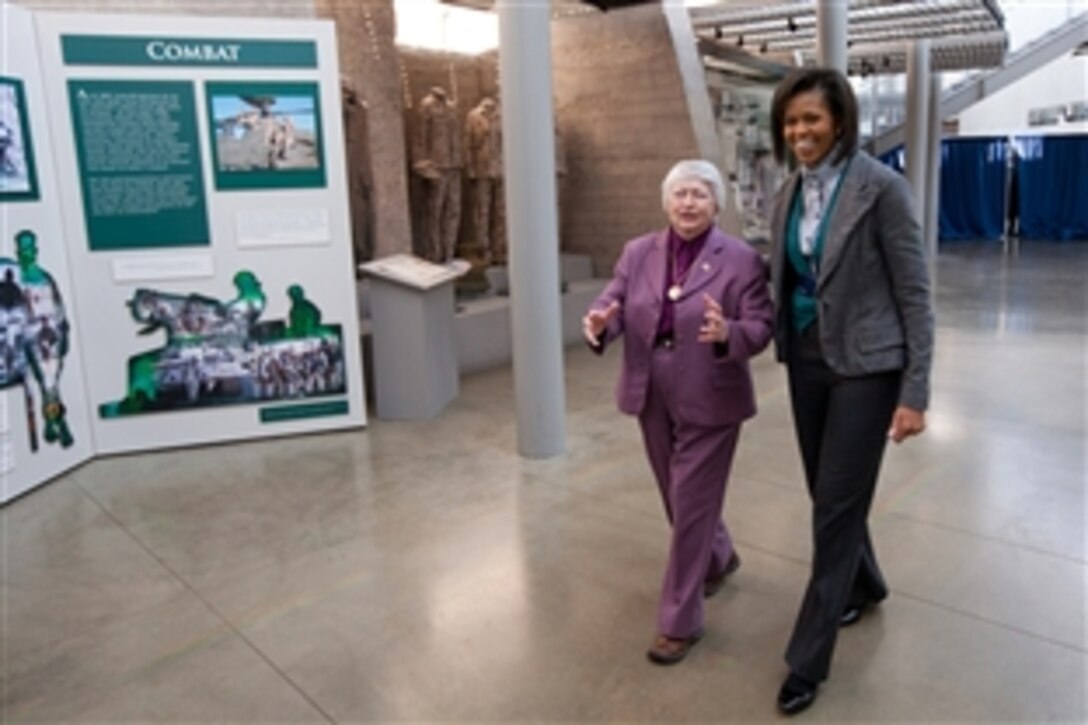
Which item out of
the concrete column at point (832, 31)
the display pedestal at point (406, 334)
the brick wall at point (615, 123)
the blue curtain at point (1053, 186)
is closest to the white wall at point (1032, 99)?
the blue curtain at point (1053, 186)

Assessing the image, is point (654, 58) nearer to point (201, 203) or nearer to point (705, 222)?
point (201, 203)

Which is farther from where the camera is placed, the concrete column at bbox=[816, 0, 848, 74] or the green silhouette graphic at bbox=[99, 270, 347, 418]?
the concrete column at bbox=[816, 0, 848, 74]

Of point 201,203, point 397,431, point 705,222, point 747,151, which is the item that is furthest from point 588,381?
point 747,151

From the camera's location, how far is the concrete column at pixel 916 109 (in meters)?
12.8

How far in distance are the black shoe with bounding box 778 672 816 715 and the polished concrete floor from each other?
0.03 metres

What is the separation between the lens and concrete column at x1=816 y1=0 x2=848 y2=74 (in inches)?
253

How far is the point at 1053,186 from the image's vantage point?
17266 millimetres

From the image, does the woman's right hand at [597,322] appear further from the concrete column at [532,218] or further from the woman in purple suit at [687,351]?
the concrete column at [532,218]

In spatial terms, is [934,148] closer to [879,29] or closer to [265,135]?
[879,29]

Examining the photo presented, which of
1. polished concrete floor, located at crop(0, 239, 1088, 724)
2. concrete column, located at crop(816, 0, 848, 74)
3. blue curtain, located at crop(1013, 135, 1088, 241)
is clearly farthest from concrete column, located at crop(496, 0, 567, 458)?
blue curtain, located at crop(1013, 135, 1088, 241)

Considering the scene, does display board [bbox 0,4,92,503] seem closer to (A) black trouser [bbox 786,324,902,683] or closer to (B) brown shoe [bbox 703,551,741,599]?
(B) brown shoe [bbox 703,551,741,599]

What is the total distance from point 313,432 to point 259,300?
0.81m

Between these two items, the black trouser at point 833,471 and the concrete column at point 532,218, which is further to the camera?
the concrete column at point 532,218

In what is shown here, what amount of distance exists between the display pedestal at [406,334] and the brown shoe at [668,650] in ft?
9.63
